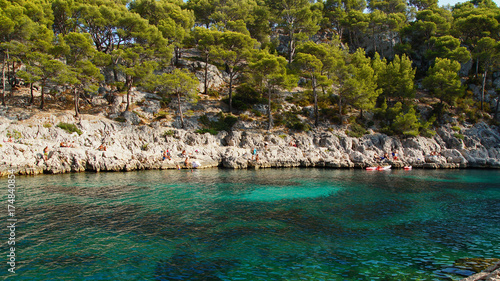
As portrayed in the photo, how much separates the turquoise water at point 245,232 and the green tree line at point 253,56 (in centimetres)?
2640

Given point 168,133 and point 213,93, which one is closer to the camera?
point 168,133

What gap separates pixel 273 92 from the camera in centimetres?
6109

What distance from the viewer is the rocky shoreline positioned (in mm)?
32375

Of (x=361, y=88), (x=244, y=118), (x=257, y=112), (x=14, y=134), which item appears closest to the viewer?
(x=14, y=134)

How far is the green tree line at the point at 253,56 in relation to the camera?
42.7 m

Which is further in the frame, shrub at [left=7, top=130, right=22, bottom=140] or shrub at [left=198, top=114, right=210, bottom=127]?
shrub at [left=198, top=114, right=210, bottom=127]

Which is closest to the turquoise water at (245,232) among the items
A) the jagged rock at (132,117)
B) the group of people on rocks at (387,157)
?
the group of people on rocks at (387,157)

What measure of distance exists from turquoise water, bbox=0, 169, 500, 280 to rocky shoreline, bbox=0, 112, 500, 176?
742 cm

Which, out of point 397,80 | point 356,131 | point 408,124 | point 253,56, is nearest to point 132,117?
point 253,56

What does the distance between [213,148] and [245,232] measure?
29712mm

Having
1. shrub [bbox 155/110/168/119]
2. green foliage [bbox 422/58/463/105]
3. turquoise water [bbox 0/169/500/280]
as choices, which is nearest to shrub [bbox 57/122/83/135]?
shrub [bbox 155/110/168/119]

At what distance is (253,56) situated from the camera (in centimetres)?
5472

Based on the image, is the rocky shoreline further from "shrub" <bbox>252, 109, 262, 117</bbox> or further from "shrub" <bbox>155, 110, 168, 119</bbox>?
"shrub" <bbox>252, 109, 262, 117</bbox>

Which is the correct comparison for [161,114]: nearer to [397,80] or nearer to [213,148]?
[213,148]
